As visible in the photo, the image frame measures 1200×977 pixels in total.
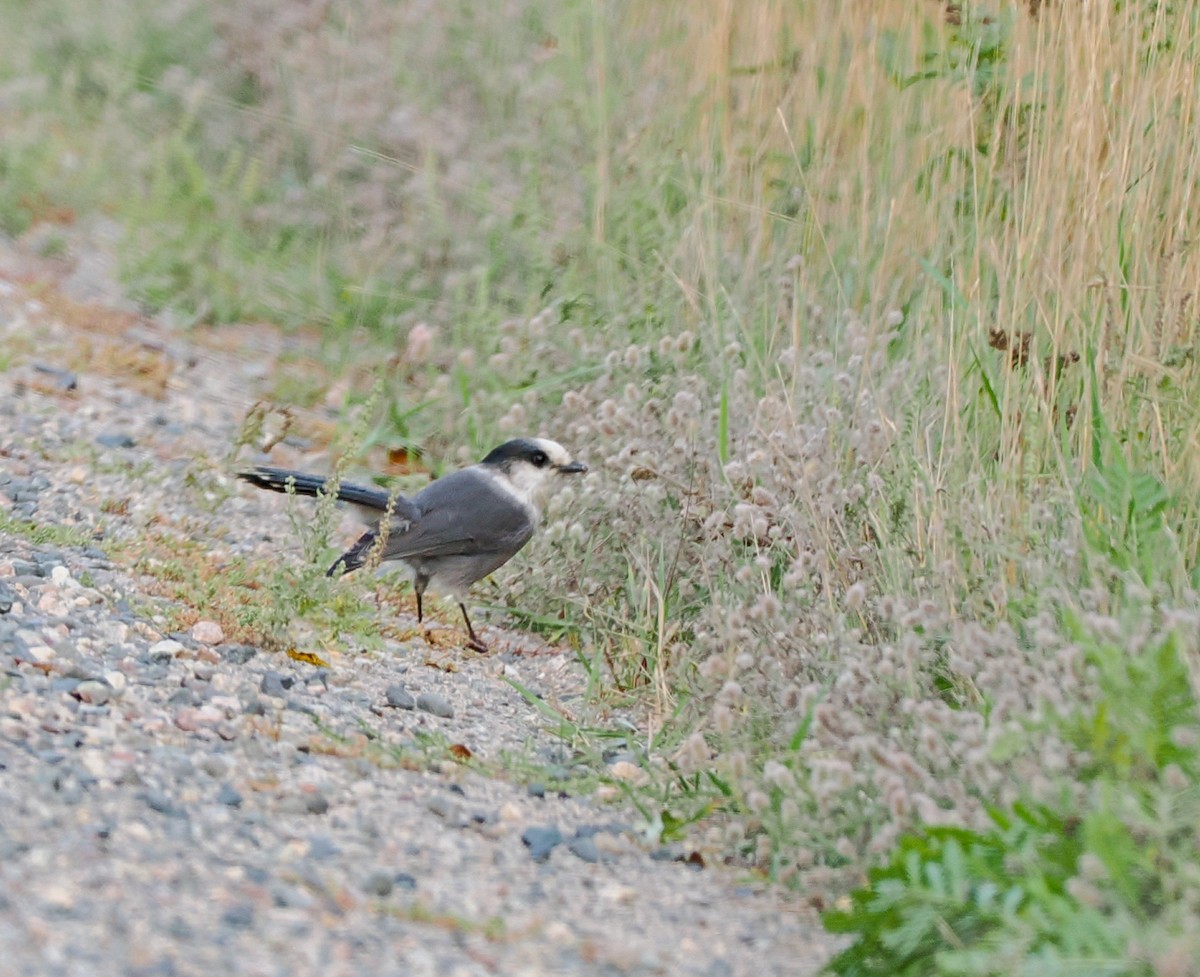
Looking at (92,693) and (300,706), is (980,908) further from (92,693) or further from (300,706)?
(92,693)

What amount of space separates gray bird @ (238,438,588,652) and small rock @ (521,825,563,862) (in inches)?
56.9

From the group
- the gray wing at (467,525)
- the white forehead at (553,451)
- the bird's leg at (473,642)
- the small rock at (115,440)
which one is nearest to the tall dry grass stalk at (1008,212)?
the white forehead at (553,451)

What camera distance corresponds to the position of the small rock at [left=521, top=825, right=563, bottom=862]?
320 cm

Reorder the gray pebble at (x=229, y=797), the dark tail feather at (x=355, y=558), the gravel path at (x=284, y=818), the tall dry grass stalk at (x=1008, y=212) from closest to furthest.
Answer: the gravel path at (x=284, y=818)
the gray pebble at (x=229, y=797)
the tall dry grass stalk at (x=1008, y=212)
the dark tail feather at (x=355, y=558)

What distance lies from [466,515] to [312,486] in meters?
0.43

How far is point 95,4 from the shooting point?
8719 millimetres

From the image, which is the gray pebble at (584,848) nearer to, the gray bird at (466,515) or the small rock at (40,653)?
the small rock at (40,653)

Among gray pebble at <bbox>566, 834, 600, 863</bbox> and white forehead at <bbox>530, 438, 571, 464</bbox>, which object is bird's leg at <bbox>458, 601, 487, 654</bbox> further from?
gray pebble at <bbox>566, 834, 600, 863</bbox>

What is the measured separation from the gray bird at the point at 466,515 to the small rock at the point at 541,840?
1.45m

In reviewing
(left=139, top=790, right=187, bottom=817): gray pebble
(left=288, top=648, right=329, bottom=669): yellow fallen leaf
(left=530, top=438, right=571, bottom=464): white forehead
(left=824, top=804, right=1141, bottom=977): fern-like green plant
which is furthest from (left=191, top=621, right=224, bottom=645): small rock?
(left=824, top=804, right=1141, bottom=977): fern-like green plant

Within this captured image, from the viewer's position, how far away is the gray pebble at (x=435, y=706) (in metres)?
3.96

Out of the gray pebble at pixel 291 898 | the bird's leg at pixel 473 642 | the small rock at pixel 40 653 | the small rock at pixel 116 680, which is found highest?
the gray pebble at pixel 291 898

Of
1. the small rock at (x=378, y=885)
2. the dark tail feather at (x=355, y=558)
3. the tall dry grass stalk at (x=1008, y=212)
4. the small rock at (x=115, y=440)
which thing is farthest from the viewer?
the small rock at (x=115, y=440)

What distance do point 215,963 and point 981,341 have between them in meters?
2.43
